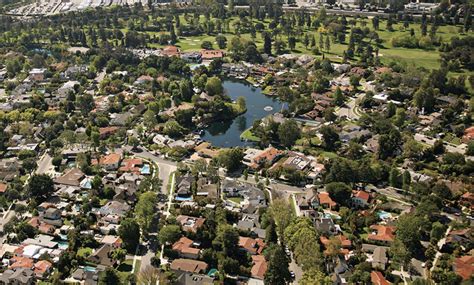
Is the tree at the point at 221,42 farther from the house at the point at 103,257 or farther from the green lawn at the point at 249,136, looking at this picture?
the house at the point at 103,257

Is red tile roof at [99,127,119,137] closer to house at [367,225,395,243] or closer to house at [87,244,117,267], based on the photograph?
house at [87,244,117,267]

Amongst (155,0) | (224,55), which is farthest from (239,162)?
(155,0)

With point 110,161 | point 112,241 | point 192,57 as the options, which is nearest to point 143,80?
point 192,57

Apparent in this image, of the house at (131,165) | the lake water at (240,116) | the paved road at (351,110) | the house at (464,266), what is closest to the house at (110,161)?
the house at (131,165)

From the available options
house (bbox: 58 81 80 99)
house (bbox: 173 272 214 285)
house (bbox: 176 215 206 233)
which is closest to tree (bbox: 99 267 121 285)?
house (bbox: 173 272 214 285)

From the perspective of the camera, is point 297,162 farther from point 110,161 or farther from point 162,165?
point 110,161
